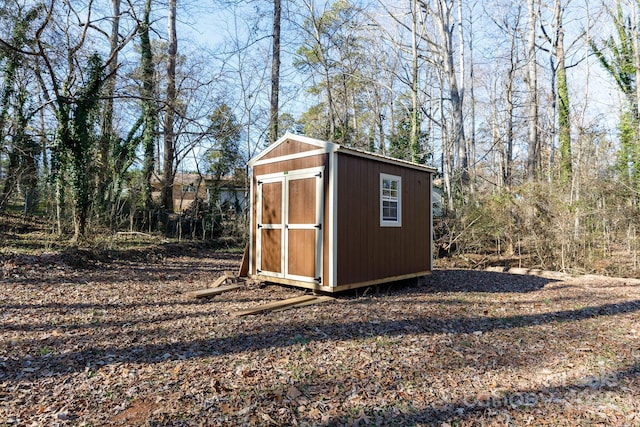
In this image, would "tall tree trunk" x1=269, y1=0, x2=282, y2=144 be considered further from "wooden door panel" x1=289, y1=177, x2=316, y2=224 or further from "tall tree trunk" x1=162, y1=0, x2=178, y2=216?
"wooden door panel" x1=289, y1=177, x2=316, y2=224

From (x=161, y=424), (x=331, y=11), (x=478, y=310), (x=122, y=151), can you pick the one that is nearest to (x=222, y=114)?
(x=122, y=151)

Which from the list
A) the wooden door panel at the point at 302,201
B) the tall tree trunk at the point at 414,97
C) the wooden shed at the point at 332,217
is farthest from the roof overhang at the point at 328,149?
the tall tree trunk at the point at 414,97

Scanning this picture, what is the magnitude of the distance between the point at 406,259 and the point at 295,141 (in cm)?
305

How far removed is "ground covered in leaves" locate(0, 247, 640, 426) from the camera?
267 cm

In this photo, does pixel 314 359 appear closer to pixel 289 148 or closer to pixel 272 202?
pixel 272 202

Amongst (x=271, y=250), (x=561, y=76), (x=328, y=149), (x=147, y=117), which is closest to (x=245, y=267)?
(x=271, y=250)

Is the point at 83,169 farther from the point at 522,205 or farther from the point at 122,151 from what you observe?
the point at 522,205

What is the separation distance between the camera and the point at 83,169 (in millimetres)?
9516

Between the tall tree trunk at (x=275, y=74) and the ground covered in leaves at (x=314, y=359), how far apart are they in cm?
969

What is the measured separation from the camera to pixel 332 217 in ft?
19.2

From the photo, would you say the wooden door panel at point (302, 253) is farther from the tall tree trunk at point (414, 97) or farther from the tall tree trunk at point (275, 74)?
the tall tree trunk at point (275, 74)

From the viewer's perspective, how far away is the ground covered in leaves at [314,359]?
8.76 ft

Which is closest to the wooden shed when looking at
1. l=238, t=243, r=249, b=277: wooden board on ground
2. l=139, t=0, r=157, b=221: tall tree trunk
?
l=238, t=243, r=249, b=277: wooden board on ground

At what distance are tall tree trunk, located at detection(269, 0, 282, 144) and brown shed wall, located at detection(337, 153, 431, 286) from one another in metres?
8.46
